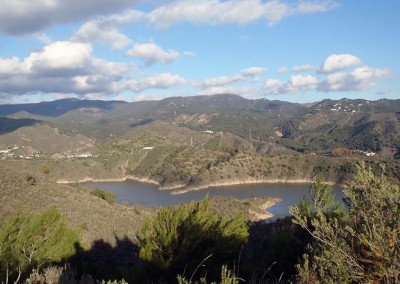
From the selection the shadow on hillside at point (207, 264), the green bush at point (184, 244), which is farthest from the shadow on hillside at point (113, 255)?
the green bush at point (184, 244)

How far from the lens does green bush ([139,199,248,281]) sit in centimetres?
1245

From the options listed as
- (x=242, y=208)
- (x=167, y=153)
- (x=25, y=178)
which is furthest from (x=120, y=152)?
(x=25, y=178)

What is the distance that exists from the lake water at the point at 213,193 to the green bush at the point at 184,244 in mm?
66559

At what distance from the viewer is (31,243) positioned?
1165cm

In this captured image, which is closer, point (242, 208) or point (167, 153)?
point (242, 208)

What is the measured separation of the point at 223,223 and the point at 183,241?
2.23 metres

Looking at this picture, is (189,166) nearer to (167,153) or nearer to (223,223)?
(167,153)

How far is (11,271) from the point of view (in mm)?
10438

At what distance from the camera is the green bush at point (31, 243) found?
10.7m

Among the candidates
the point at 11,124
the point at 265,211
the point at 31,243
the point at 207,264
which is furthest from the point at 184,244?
the point at 11,124

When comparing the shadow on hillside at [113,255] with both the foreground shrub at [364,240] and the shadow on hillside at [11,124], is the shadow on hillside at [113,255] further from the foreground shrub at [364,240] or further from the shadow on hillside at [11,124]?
the shadow on hillside at [11,124]

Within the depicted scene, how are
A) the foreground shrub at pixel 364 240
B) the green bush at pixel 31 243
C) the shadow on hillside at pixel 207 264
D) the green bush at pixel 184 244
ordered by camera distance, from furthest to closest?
the green bush at pixel 184 244 < the shadow on hillside at pixel 207 264 < the green bush at pixel 31 243 < the foreground shrub at pixel 364 240

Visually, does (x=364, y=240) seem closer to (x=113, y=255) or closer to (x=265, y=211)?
(x=113, y=255)

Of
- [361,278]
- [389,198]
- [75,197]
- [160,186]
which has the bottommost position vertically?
[160,186]
